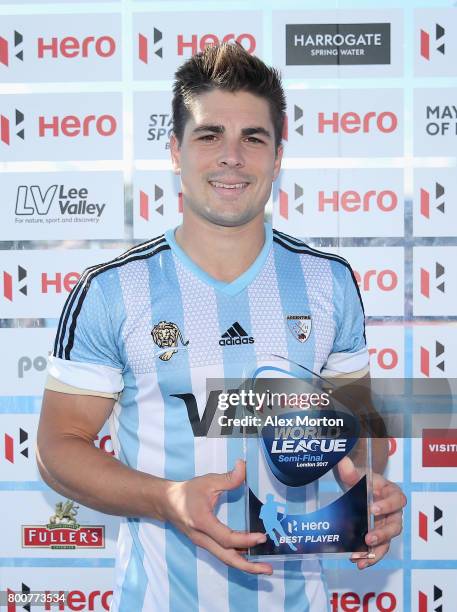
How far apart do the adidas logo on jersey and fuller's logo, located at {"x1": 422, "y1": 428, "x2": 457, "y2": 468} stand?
3.39 feet

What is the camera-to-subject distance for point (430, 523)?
1961mm

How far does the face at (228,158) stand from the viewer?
1172 millimetres

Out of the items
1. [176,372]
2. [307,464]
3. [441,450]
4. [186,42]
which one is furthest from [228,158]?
[441,450]

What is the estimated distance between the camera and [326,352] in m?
1.20

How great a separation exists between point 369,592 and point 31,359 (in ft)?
4.12

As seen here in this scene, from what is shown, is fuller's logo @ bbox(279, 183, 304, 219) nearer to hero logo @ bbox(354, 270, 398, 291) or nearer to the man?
hero logo @ bbox(354, 270, 398, 291)

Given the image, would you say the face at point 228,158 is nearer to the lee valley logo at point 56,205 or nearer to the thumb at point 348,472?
the thumb at point 348,472

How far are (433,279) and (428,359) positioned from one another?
0.24 meters

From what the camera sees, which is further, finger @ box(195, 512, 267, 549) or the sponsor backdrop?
the sponsor backdrop

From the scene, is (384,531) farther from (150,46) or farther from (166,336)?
(150,46)

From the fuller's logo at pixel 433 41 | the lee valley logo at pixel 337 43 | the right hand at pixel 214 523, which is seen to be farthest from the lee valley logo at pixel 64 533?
the fuller's logo at pixel 433 41

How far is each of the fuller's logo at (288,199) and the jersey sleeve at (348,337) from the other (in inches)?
27.4

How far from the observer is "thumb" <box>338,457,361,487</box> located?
98 centimetres

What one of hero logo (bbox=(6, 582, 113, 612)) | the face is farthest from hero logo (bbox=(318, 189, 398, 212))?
hero logo (bbox=(6, 582, 113, 612))
